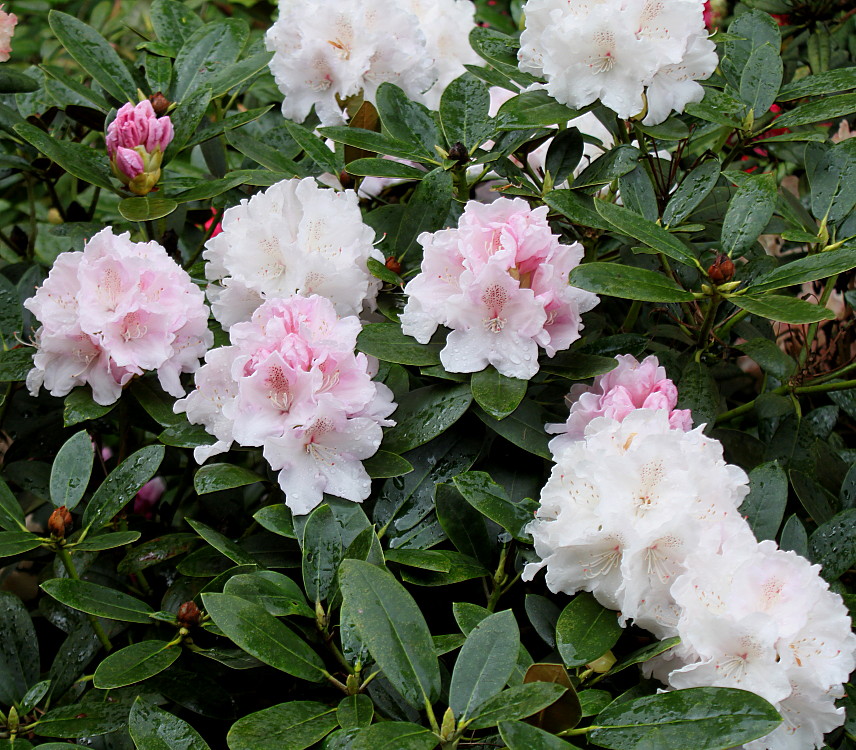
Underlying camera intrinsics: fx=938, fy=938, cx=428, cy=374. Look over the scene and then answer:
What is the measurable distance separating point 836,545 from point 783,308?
263mm

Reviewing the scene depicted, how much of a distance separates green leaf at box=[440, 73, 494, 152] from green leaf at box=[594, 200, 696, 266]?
23 cm

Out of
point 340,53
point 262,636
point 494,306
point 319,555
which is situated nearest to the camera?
point 262,636

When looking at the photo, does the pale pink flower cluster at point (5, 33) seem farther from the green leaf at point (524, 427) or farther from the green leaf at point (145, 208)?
the green leaf at point (524, 427)

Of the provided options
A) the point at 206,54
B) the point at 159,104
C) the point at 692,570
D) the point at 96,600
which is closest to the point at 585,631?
the point at 692,570

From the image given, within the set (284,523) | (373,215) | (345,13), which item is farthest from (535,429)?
(345,13)

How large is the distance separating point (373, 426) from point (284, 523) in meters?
0.14

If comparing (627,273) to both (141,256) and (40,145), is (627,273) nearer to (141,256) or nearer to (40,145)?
(141,256)

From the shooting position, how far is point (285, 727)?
80 cm

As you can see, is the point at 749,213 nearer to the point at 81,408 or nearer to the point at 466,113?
the point at 466,113

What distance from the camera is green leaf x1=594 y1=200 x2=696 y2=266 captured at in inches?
38.6

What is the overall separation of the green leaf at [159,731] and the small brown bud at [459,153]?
70 centimetres

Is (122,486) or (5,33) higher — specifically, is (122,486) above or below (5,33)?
below

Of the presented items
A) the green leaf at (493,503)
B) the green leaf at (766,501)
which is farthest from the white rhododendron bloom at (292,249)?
the green leaf at (766,501)

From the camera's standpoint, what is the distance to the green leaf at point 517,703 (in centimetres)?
73
